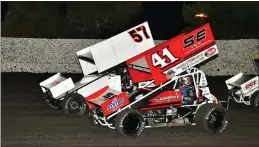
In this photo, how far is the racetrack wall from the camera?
24766 mm

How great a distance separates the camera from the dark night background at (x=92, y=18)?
3500 cm

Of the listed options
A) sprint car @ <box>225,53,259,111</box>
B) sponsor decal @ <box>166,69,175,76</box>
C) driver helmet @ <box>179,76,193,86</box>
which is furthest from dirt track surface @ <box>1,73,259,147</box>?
sponsor decal @ <box>166,69,175,76</box>

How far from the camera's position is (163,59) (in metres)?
10.7

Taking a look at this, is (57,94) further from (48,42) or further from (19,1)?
(19,1)

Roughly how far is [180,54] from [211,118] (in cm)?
158

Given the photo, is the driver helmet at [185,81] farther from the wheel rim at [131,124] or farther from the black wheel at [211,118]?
the wheel rim at [131,124]

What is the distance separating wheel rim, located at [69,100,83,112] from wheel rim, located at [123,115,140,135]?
287cm

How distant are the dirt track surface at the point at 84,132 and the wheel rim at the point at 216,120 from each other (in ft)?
0.72

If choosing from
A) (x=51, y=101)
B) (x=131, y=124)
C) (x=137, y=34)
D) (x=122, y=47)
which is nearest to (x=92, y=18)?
(x=51, y=101)

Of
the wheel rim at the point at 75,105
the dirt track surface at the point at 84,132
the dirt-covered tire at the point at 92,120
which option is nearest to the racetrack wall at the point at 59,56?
the dirt track surface at the point at 84,132

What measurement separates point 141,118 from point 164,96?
33.1 inches

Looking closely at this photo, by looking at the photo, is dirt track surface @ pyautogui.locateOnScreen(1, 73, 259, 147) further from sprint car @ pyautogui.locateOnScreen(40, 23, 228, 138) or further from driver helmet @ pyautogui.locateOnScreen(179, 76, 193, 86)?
driver helmet @ pyautogui.locateOnScreen(179, 76, 193, 86)

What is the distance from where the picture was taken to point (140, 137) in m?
10.6

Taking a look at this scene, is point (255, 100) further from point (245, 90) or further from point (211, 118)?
point (211, 118)
